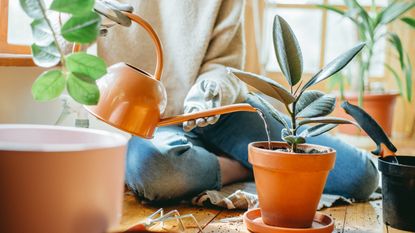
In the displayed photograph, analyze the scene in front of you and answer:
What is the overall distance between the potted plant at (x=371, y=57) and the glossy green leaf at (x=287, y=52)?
5.21 feet

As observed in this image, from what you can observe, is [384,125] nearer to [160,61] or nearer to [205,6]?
[205,6]

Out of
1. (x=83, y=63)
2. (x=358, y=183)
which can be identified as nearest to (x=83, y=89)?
(x=83, y=63)

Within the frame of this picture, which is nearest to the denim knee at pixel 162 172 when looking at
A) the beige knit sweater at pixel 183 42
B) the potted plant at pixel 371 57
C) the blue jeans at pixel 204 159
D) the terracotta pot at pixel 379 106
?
the blue jeans at pixel 204 159

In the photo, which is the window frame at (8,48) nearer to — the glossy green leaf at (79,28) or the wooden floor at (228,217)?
the wooden floor at (228,217)

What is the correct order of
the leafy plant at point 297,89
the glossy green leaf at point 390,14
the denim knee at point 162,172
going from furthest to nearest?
the glossy green leaf at point 390,14 < the denim knee at point 162,172 < the leafy plant at point 297,89

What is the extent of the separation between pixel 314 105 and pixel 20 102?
674 millimetres

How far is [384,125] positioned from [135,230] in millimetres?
2475

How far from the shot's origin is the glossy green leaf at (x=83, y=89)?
0.76 m

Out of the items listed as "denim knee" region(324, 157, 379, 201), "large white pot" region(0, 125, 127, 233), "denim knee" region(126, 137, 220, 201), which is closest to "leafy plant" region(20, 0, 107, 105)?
"large white pot" region(0, 125, 127, 233)

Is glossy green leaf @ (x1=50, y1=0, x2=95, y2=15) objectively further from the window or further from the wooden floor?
the window

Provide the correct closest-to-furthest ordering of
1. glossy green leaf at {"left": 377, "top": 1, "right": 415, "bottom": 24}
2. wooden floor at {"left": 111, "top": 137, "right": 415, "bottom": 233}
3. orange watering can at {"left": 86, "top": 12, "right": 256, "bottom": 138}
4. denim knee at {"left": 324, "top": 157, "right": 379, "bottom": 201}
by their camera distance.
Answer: orange watering can at {"left": 86, "top": 12, "right": 256, "bottom": 138} → wooden floor at {"left": 111, "top": 137, "right": 415, "bottom": 233} → denim knee at {"left": 324, "top": 157, "right": 379, "bottom": 201} → glossy green leaf at {"left": 377, "top": 1, "right": 415, "bottom": 24}

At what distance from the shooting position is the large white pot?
65cm

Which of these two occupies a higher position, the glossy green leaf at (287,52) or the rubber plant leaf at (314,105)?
the glossy green leaf at (287,52)

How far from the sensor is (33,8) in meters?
0.76
